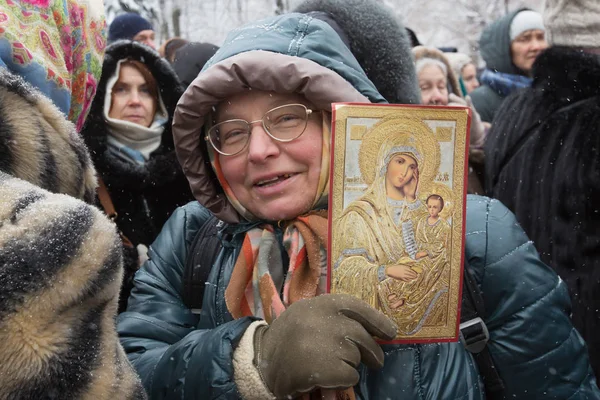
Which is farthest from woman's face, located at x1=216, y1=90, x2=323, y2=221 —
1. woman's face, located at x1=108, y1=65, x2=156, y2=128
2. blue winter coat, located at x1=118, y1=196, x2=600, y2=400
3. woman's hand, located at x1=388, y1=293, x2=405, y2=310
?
woman's face, located at x1=108, y1=65, x2=156, y2=128

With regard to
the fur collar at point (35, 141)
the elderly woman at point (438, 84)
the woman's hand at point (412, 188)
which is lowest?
the elderly woman at point (438, 84)

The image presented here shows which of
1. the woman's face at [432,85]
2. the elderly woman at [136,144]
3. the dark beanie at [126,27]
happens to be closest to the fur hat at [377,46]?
the elderly woman at [136,144]

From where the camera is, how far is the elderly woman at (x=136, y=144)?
373cm

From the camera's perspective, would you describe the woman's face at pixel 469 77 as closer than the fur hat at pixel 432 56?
No

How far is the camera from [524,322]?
6.06ft

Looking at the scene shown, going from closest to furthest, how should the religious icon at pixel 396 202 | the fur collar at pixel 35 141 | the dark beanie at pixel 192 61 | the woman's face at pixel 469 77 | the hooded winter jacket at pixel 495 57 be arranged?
the fur collar at pixel 35 141 < the religious icon at pixel 396 202 < the dark beanie at pixel 192 61 < the hooded winter jacket at pixel 495 57 < the woman's face at pixel 469 77

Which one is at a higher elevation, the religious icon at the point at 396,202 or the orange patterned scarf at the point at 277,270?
the religious icon at the point at 396,202

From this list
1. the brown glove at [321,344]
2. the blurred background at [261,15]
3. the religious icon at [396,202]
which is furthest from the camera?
the blurred background at [261,15]

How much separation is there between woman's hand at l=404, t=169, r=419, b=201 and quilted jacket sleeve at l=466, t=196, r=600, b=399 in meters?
0.33

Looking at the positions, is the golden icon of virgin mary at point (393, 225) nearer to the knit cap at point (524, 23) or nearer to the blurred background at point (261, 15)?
the knit cap at point (524, 23)

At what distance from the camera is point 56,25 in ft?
4.50

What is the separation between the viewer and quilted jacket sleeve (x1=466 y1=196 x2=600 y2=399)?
6.07 feet

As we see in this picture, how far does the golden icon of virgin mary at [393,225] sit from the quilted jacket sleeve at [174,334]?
0.31m

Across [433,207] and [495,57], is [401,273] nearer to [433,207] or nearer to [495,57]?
[433,207]
